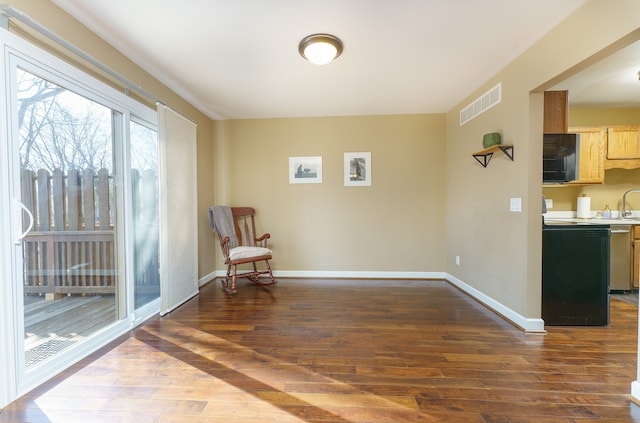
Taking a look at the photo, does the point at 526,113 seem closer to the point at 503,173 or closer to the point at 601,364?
the point at 503,173

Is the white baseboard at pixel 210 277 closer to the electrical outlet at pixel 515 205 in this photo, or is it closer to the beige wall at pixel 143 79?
the beige wall at pixel 143 79

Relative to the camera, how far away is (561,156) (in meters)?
2.35

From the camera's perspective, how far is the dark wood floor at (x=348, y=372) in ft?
4.55

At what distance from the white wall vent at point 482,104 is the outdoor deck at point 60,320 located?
407cm

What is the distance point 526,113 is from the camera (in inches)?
87.7

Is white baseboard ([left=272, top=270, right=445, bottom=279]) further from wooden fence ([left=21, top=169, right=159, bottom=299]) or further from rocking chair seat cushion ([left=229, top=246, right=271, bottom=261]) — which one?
wooden fence ([left=21, top=169, right=159, bottom=299])

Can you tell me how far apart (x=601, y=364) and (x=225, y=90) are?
4.09m

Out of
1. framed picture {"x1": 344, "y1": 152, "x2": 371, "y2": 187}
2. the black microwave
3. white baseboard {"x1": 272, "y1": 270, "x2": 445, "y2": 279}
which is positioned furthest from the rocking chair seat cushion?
the black microwave

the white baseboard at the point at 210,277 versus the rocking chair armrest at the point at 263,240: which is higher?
the rocking chair armrest at the point at 263,240

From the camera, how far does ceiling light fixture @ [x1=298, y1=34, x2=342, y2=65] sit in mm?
2021

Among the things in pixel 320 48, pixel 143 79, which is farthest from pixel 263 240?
pixel 320 48

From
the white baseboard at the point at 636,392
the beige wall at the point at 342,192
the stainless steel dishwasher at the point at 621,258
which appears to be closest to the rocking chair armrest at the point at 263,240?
the beige wall at the point at 342,192

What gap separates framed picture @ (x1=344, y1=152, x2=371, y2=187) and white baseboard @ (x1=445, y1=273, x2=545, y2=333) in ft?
6.26

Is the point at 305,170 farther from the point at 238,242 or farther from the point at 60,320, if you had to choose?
the point at 60,320
